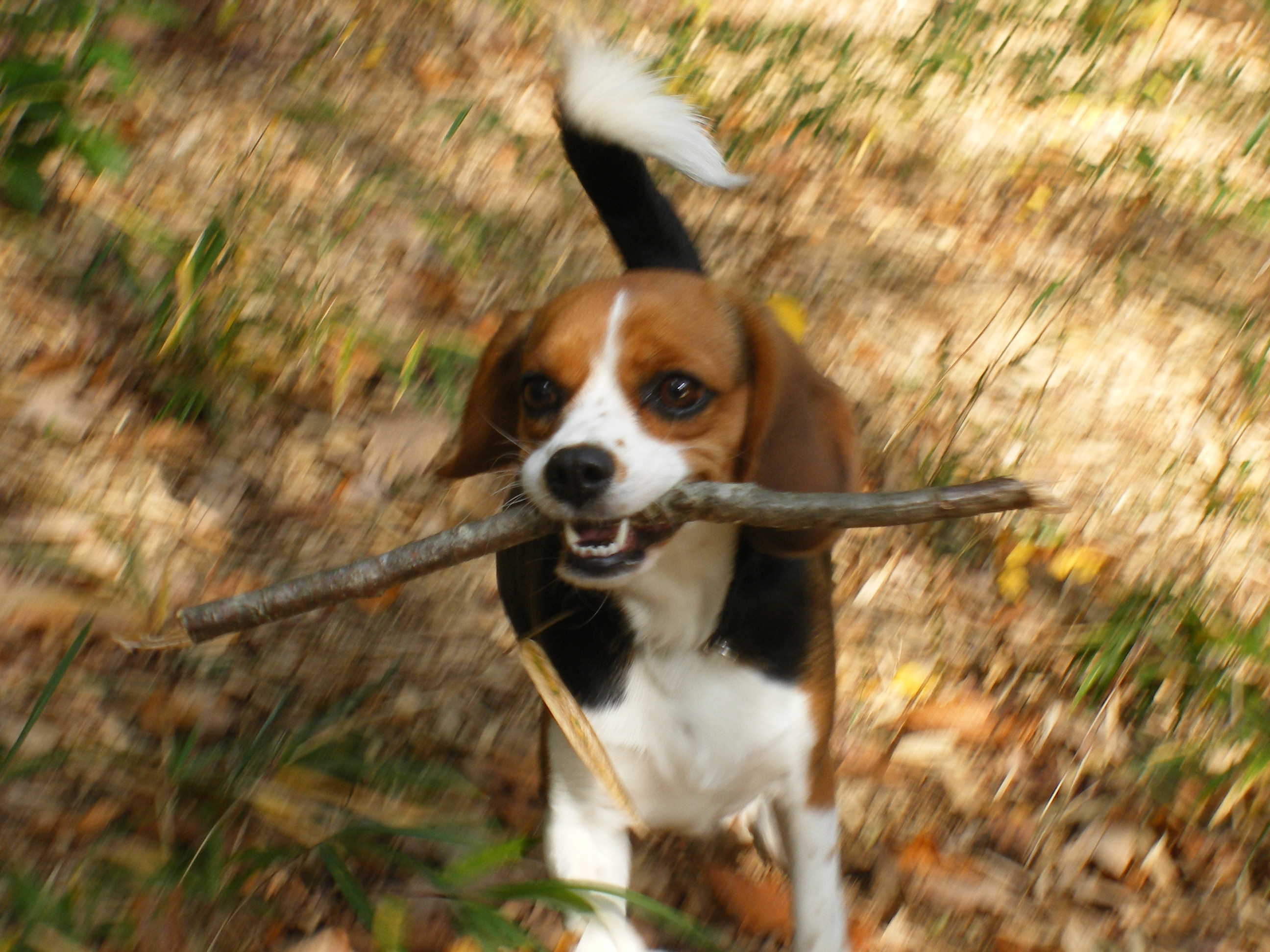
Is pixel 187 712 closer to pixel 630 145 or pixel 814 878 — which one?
pixel 814 878

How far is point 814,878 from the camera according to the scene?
2.12m

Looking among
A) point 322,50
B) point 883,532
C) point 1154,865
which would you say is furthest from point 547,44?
point 1154,865

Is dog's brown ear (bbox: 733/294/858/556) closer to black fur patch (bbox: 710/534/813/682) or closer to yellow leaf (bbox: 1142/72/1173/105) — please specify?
black fur patch (bbox: 710/534/813/682)

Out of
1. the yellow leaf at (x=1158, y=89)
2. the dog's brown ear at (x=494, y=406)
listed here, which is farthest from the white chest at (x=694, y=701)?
the yellow leaf at (x=1158, y=89)

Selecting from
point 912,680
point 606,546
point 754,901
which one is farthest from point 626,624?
point 912,680

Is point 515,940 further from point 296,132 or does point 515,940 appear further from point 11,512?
point 296,132

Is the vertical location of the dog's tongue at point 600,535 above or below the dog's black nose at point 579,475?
below

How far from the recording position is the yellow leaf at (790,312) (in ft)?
10.4

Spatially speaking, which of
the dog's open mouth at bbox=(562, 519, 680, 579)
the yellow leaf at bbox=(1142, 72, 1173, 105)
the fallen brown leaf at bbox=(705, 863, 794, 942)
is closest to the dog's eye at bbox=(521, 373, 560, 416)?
the dog's open mouth at bbox=(562, 519, 680, 579)

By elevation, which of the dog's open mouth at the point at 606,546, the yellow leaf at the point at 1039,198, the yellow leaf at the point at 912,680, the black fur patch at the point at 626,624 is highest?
the dog's open mouth at the point at 606,546

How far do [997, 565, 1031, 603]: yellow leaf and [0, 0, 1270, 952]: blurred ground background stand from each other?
0.01 meters

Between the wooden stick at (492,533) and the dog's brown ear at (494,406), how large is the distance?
47 cm

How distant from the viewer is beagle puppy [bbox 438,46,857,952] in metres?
1.88

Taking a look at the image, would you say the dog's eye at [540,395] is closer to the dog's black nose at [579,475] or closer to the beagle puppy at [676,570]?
the beagle puppy at [676,570]
